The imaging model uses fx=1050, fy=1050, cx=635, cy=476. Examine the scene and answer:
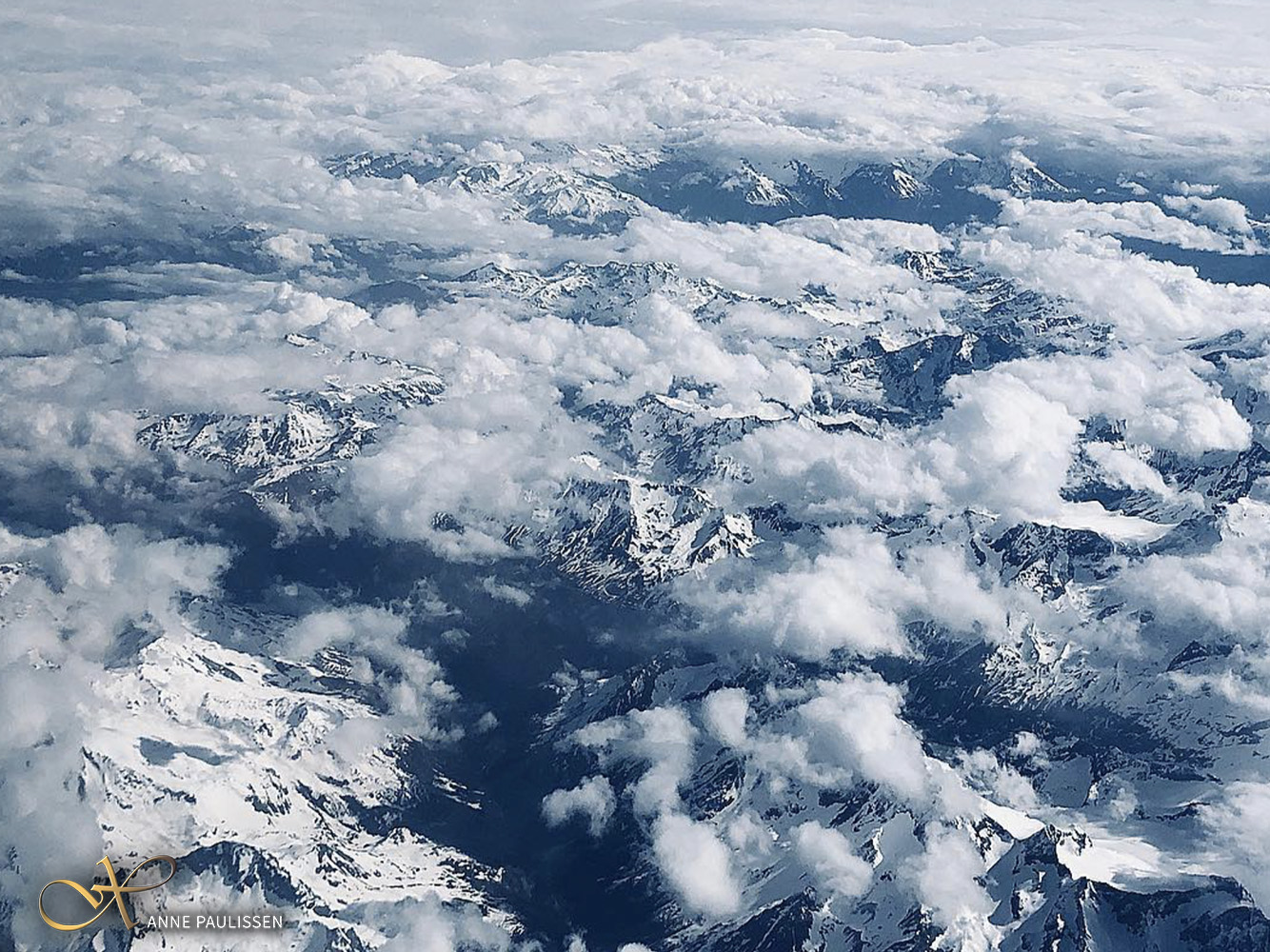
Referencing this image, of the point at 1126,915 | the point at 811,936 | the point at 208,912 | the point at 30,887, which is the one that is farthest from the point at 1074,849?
the point at 30,887

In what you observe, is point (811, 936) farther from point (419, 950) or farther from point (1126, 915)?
point (419, 950)

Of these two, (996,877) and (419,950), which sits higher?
(996,877)

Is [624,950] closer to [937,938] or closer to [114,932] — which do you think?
[937,938]

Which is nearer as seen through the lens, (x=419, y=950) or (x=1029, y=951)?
(x=1029, y=951)

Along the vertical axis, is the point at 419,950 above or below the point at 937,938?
below

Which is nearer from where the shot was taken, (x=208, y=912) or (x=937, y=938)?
(x=937, y=938)

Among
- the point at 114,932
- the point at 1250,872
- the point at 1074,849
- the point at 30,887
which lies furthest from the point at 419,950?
the point at 1250,872

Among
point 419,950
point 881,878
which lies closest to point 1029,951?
point 881,878

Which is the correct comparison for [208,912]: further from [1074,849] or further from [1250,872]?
[1250,872]
